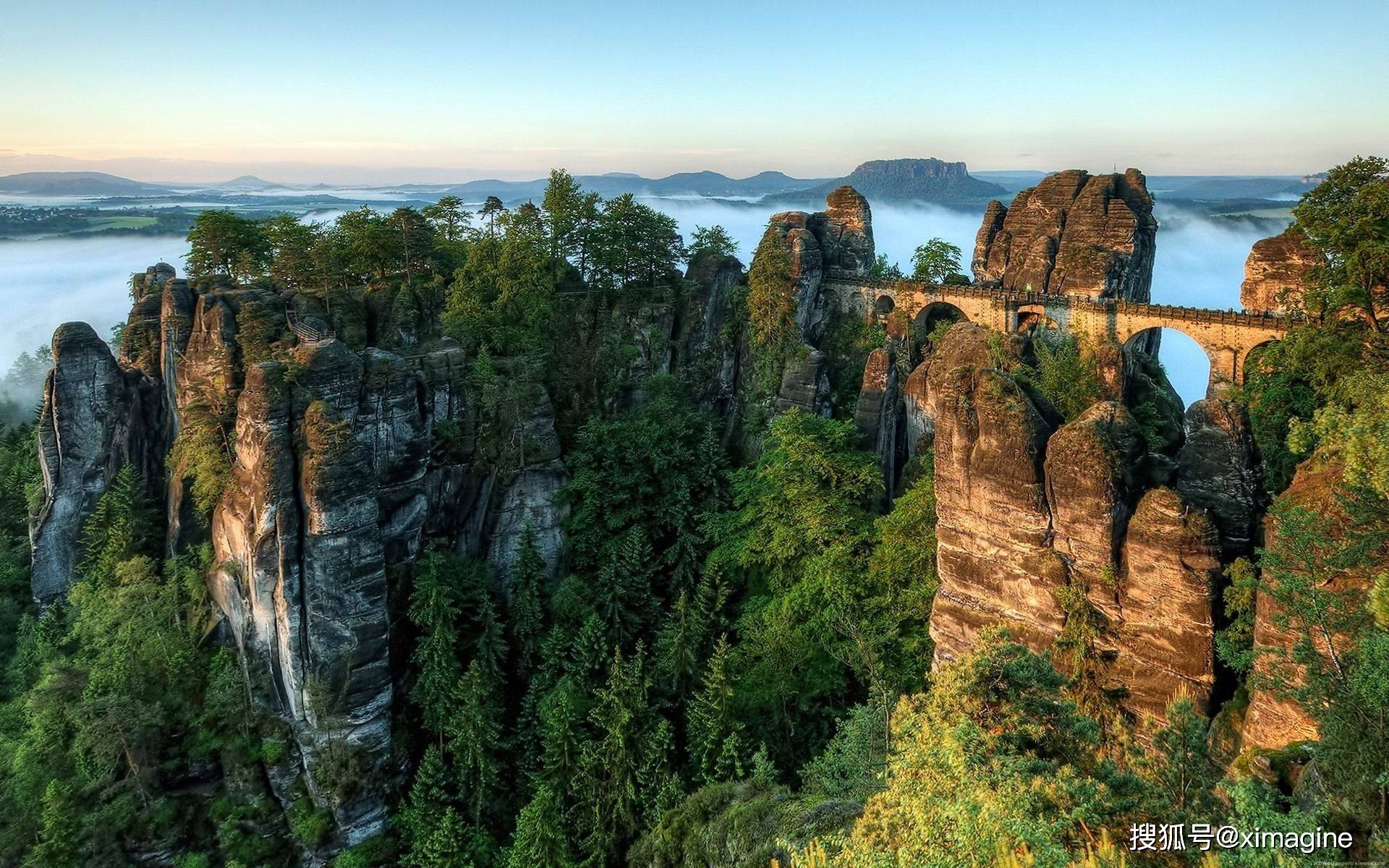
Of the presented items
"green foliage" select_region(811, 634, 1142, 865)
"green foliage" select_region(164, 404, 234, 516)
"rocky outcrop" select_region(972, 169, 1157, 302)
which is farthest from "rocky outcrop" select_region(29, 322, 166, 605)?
"rocky outcrop" select_region(972, 169, 1157, 302)

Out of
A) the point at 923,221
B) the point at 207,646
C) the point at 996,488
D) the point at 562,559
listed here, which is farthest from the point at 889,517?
the point at 923,221

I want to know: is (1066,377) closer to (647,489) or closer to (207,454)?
(647,489)

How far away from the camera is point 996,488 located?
68.0 feet

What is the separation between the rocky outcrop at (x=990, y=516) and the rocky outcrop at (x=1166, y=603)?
5.94 ft

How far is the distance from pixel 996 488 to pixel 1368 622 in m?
8.82

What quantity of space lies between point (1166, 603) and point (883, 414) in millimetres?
16797

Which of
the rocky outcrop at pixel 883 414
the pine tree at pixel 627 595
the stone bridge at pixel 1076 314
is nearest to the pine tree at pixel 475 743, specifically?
the pine tree at pixel 627 595

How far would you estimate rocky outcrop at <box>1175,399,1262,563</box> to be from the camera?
1822 cm

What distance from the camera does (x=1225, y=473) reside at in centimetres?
1853

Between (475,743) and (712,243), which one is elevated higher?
(712,243)

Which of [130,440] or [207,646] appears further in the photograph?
[130,440]

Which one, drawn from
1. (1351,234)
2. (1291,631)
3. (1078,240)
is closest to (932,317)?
(1078,240)

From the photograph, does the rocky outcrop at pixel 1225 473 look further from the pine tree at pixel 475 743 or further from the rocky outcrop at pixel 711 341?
the rocky outcrop at pixel 711 341

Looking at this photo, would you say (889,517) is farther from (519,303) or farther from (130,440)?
(130,440)
